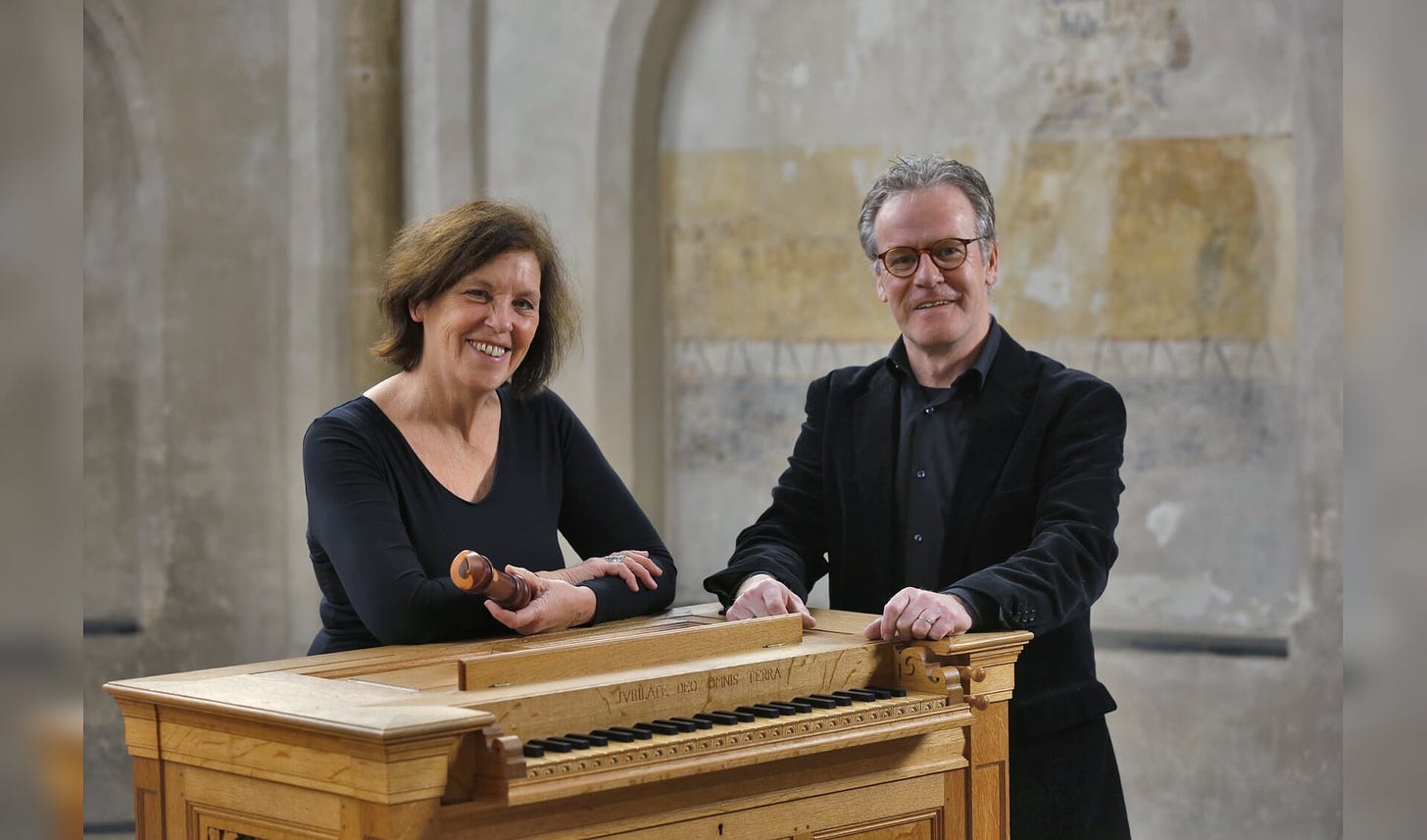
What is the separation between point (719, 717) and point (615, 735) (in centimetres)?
25

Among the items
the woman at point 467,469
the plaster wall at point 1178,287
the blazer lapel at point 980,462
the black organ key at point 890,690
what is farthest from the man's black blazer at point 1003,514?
the plaster wall at point 1178,287

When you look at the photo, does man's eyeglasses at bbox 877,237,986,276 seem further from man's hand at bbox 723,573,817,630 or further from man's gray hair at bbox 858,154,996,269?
man's hand at bbox 723,573,817,630

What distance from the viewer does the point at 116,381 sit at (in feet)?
25.4

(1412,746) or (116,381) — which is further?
(116,381)

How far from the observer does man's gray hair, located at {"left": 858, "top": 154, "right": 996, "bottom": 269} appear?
375 centimetres

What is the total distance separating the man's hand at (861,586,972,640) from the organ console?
1.6 inches

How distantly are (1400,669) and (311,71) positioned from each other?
6.97 m

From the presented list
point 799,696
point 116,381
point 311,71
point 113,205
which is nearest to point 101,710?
point 116,381

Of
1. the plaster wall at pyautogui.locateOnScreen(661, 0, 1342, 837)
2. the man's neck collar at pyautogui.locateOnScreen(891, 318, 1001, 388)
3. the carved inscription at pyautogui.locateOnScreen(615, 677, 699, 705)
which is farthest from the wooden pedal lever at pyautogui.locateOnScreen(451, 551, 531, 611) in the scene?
the plaster wall at pyautogui.locateOnScreen(661, 0, 1342, 837)

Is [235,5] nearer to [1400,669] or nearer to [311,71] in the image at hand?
[311,71]

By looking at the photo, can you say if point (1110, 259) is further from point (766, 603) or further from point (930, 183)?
point (766, 603)

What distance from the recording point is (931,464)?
3705 millimetres

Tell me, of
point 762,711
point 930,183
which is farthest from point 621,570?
point 930,183

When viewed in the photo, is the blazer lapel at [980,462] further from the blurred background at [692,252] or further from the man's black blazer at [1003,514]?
the blurred background at [692,252]
